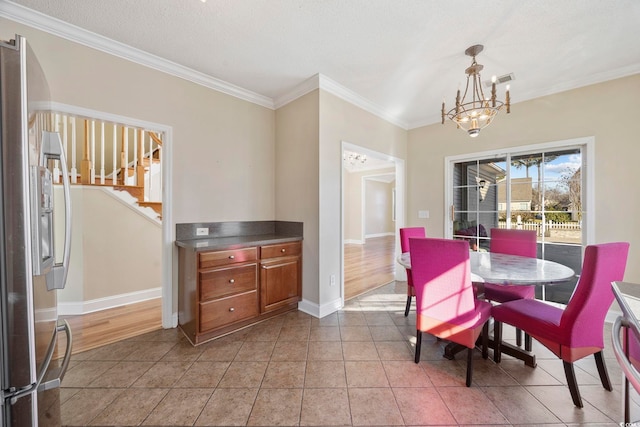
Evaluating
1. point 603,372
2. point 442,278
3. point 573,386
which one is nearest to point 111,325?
point 442,278

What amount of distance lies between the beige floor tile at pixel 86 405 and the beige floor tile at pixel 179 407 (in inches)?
14.0

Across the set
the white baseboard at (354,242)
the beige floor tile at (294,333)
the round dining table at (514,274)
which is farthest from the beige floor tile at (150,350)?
the white baseboard at (354,242)

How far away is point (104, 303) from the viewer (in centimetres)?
306

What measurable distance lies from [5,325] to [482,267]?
271 cm

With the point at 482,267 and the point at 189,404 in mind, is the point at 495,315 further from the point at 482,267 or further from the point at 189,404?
the point at 189,404

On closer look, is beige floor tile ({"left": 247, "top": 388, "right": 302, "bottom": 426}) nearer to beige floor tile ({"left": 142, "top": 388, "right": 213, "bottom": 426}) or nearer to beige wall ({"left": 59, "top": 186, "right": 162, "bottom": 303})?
beige floor tile ({"left": 142, "top": 388, "right": 213, "bottom": 426})

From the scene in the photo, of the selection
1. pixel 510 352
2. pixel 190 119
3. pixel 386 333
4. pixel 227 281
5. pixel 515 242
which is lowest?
pixel 386 333

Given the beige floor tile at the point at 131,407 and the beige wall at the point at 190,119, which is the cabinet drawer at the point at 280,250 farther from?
the beige floor tile at the point at 131,407

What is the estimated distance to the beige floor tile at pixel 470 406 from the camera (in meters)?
1.47

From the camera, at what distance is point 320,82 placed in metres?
2.88

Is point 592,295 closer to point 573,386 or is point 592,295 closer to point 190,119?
point 573,386

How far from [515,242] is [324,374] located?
247 centimetres

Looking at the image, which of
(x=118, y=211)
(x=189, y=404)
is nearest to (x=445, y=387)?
(x=189, y=404)

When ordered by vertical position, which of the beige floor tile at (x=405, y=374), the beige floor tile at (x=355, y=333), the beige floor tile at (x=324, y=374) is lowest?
the beige floor tile at (x=355, y=333)
